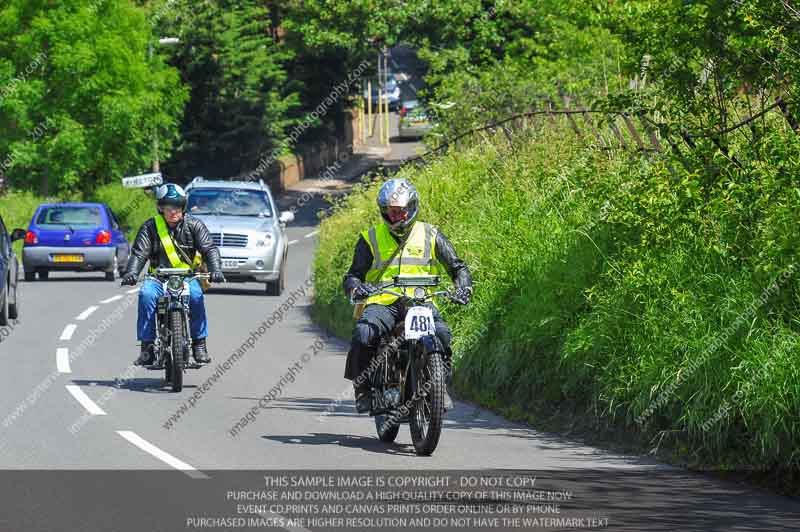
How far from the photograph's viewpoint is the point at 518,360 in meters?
13.8

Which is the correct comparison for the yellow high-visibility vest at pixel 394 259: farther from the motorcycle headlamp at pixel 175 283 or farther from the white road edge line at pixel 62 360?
the white road edge line at pixel 62 360

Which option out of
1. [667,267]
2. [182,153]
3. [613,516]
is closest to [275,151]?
[182,153]

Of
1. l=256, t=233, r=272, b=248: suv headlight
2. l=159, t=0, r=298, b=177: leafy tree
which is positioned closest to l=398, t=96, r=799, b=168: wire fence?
l=256, t=233, r=272, b=248: suv headlight

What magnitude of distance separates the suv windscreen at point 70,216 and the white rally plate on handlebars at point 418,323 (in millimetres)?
23570

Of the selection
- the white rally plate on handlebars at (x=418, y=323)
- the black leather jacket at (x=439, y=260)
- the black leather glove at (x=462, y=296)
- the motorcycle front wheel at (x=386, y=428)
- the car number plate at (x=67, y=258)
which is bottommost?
the car number plate at (x=67, y=258)

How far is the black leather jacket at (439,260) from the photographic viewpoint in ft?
37.8

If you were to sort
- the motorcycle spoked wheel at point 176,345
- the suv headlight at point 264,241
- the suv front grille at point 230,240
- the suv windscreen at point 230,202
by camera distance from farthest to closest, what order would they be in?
1. the suv windscreen at point 230,202
2. the suv headlight at point 264,241
3. the suv front grille at point 230,240
4. the motorcycle spoked wheel at point 176,345

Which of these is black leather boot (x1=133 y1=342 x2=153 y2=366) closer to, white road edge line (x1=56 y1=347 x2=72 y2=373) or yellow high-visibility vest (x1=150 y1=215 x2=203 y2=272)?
yellow high-visibility vest (x1=150 y1=215 x2=203 y2=272)

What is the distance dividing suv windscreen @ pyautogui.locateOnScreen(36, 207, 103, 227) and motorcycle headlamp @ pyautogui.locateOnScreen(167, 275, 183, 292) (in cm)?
1877

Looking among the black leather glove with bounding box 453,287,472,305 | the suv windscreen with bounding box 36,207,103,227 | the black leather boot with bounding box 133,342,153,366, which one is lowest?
the suv windscreen with bounding box 36,207,103,227

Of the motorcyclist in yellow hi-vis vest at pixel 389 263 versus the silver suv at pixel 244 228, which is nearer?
the motorcyclist in yellow hi-vis vest at pixel 389 263

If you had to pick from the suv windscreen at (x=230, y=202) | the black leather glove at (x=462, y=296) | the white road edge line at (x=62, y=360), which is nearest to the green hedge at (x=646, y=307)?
the black leather glove at (x=462, y=296)

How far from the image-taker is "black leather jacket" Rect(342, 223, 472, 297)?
11523 millimetres

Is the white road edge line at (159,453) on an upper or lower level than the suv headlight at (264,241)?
upper
